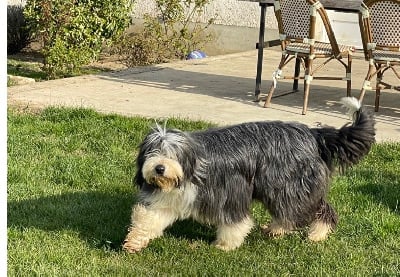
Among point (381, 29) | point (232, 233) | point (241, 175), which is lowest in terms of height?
point (232, 233)

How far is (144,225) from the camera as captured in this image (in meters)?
4.09

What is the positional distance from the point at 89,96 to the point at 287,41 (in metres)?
2.38

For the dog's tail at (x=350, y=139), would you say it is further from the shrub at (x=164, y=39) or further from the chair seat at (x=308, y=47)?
the shrub at (x=164, y=39)

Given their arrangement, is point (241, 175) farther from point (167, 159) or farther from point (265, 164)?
point (167, 159)

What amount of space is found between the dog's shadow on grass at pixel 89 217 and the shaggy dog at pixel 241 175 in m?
0.27

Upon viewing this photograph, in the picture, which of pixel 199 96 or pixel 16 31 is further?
pixel 16 31

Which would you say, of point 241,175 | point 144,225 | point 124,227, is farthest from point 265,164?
point 124,227

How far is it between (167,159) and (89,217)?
3.37 feet

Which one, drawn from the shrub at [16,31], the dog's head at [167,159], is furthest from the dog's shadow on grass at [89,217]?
the shrub at [16,31]

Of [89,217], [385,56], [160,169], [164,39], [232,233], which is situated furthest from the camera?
[164,39]

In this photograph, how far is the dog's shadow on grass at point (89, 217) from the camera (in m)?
4.41

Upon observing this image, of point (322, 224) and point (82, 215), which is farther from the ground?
point (322, 224)

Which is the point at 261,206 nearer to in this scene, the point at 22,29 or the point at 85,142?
the point at 85,142
